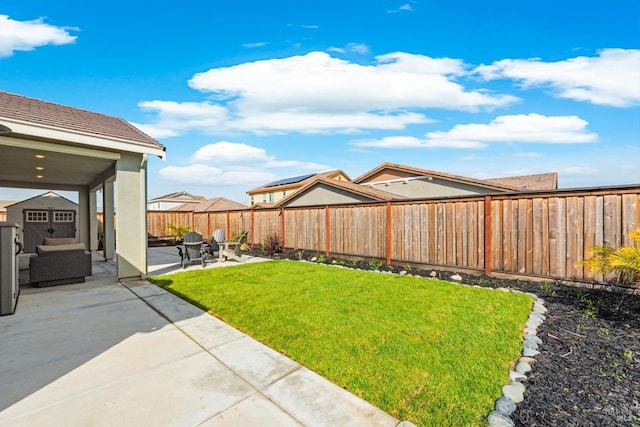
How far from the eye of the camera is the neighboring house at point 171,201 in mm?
38406

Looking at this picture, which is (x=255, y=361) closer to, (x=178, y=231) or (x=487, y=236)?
(x=487, y=236)

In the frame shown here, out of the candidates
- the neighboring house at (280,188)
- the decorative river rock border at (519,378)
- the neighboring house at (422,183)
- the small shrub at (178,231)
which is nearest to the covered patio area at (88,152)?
the small shrub at (178,231)

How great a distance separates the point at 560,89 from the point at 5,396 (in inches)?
606

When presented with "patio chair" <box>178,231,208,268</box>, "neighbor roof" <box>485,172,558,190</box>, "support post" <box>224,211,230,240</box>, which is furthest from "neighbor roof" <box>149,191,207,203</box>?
"neighbor roof" <box>485,172,558,190</box>

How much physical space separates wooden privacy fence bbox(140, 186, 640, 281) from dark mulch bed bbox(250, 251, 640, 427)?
989 millimetres

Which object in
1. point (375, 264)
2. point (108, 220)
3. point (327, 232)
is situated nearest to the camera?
point (375, 264)

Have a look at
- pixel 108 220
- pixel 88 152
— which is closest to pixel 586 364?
pixel 88 152

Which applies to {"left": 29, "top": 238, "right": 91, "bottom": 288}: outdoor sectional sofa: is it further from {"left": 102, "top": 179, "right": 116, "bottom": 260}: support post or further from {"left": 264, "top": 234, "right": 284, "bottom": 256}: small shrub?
{"left": 264, "top": 234, "right": 284, "bottom": 256}: small shrub

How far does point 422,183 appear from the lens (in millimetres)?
16984

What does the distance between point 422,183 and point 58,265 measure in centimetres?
1608

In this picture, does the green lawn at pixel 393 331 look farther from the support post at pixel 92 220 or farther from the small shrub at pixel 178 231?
the small shrub at pixel 178 231

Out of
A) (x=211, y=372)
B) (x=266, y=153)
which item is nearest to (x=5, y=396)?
(x=211, y=372)

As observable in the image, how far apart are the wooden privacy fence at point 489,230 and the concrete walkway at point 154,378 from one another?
561 cm

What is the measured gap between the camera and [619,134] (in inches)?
497
